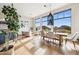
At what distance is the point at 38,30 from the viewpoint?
2.64 m

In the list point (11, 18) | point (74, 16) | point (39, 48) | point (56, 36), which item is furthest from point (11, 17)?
point (74, 16)

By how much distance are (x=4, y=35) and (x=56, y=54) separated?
1.27 meters

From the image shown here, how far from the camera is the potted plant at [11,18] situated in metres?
2.49

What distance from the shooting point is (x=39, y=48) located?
8.46 ft

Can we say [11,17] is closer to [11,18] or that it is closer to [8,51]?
[11,18]

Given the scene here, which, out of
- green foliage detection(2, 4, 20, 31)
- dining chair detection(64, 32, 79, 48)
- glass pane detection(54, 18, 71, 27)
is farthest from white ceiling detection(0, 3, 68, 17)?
dining chair detection(64, 32, 79, 48)

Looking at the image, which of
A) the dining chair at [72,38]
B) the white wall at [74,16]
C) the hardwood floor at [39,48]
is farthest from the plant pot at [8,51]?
the white wall at [74,16]

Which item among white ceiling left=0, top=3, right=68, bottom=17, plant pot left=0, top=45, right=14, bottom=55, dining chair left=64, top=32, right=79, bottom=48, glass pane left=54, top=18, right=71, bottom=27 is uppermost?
white ceiling left=0, top=3, right=68, bottom=17

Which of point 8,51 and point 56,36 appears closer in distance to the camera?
point 8,51

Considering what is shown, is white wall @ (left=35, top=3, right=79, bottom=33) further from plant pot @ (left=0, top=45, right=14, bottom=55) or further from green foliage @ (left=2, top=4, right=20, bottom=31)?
plant pot @ (left=0, top=45, right=14, bottom=55)

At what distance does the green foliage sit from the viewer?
2.50 m

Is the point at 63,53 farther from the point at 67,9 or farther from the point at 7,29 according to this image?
the point at 7,29

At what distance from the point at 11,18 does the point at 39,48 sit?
3.16 ft
